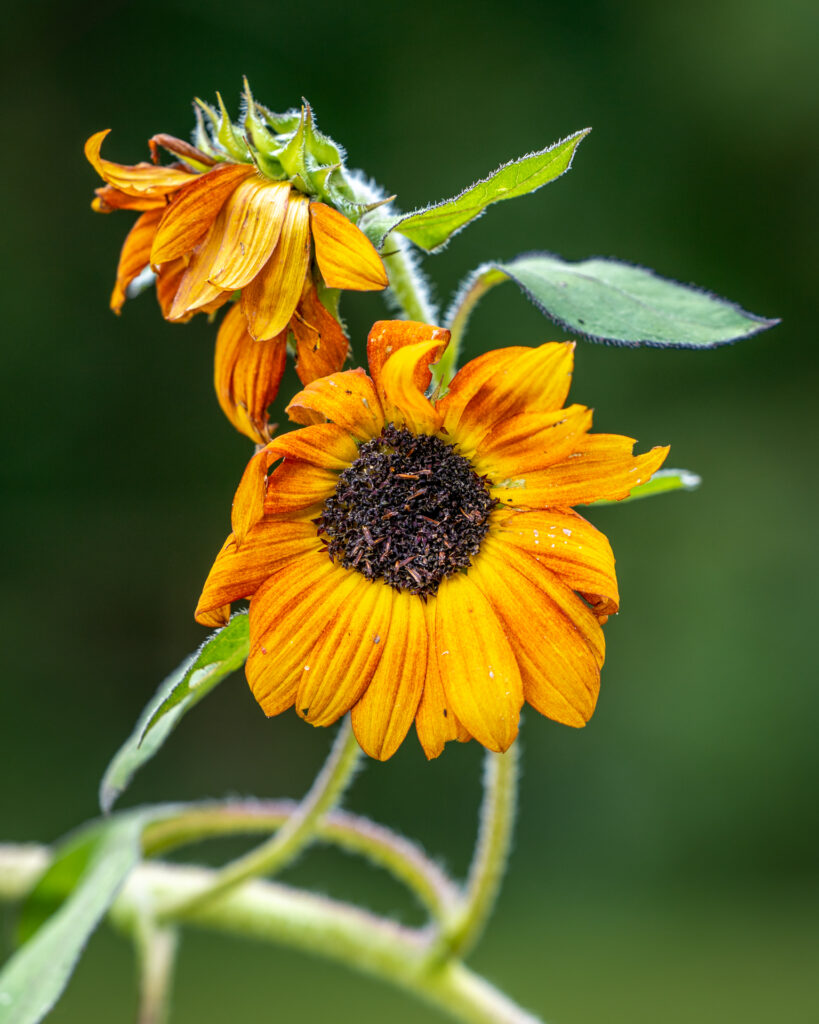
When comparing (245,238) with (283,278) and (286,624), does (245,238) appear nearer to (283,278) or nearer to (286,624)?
(283,278)

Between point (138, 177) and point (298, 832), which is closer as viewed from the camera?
point (138, 177)

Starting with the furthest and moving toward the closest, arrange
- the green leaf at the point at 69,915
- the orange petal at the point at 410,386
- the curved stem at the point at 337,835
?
the curved stem at the point at 337,835 → the green leaf at the point at 69,915 → the orange petal at the point at 410,386

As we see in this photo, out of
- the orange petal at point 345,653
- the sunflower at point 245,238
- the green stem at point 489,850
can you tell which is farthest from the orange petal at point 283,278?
the green stem at point 489,850

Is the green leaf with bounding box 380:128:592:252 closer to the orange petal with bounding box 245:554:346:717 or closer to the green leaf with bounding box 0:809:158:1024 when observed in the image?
the orange petal with bounding box 245:554:346:717

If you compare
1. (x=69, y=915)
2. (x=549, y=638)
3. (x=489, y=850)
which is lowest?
(x=69, y=915)

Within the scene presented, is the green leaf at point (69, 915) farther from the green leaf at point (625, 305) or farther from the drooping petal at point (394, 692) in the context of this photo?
the green leaf at point (625, 305)

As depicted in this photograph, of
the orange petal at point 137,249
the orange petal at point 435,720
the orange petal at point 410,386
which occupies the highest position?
the orange petal at point 137,249

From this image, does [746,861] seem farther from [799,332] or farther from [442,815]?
[799,332]

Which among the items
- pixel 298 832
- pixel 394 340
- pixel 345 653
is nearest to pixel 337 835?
pixel 298 832
